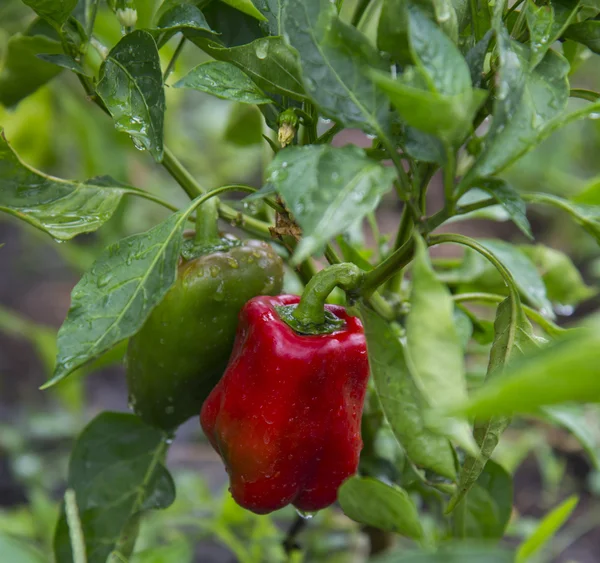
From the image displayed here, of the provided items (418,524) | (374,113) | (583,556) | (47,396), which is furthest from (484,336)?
(47,396)

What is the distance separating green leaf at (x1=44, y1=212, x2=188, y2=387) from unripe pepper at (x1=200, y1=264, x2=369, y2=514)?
119mm

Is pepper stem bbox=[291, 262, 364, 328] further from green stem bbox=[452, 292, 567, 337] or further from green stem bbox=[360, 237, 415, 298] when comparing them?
green stem bbox=[452, 292, 567, 337]

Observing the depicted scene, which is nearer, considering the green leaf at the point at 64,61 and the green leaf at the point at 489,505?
the green leaf at the point at 64,61

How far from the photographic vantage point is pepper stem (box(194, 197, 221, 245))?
2.48 ft

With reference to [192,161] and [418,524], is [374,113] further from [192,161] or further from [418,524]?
[192,161]

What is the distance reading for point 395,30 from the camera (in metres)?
0.52

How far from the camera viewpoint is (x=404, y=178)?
1.77ft

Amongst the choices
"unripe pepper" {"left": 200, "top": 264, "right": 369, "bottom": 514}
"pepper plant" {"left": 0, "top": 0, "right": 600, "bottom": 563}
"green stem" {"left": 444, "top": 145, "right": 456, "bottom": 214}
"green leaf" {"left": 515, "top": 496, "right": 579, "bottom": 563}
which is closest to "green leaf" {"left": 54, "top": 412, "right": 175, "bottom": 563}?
"pepper plant" {"left": 0, "top": 0, "right": 600, "bottom": 563}

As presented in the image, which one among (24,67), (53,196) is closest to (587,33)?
(53,196)

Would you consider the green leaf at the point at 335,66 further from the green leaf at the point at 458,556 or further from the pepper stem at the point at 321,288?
the green leaf at the point at 458,556

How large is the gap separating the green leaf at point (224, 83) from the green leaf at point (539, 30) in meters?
0.22

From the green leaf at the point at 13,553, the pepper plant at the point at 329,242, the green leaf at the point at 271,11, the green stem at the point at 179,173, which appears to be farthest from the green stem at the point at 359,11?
the green leaf at the point at 13,553

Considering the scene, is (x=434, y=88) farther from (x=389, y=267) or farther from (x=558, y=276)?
(x=558, y=276)

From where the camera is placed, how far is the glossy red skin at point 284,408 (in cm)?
64
